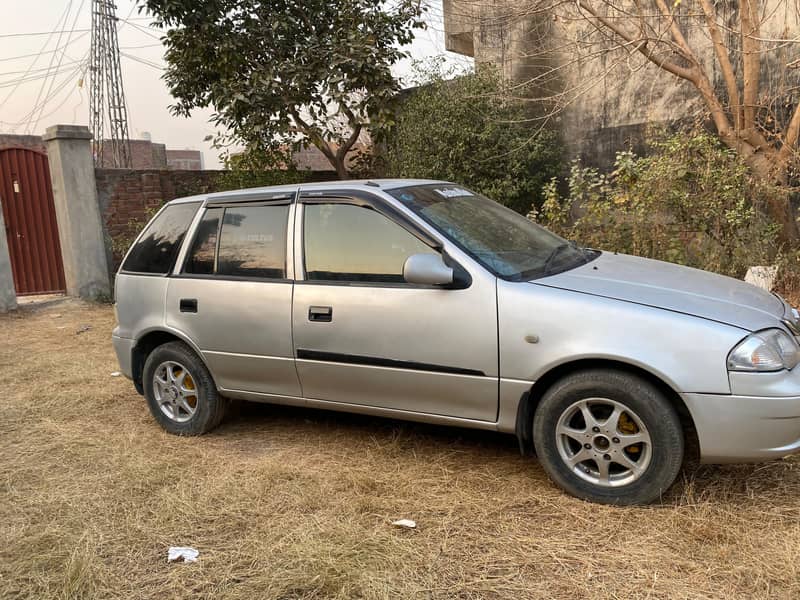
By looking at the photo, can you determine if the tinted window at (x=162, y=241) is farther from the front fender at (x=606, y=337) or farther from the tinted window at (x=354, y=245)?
the front fender at (x=606, y=337)

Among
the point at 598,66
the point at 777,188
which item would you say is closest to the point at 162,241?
the point at 777,188

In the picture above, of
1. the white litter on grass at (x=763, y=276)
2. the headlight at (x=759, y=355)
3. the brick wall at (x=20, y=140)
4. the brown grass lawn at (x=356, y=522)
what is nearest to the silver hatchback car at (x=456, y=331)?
the headlight at (x=759, y=355)

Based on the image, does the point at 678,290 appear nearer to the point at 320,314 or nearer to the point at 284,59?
the point at 320,314

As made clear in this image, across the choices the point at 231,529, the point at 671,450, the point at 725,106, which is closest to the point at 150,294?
the point at 231,529

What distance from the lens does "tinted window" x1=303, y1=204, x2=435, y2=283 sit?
3.84 metres

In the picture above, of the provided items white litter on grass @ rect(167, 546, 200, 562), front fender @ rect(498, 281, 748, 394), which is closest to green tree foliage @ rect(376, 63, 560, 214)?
front fender @ rect(498, 281, 748, 394)

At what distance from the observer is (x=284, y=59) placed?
10.3 metres

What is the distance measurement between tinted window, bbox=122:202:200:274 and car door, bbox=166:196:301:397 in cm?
16

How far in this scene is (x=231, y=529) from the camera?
11.2 ft

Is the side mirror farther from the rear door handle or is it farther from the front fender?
the rear door handle

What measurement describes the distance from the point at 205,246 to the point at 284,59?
6.64 meters

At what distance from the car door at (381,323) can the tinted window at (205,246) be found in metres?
0.73

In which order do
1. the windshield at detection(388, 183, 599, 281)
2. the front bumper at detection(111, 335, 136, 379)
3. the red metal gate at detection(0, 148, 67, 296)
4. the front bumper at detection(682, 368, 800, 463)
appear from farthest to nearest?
the red metal gate at detection(0, 148, 67, 296) → the front bumper at detection(111, 335, 136, 379) → the windshield at detection(388, 183, 599, 281) → the front bumper at detection(682, 368, 800, 463)

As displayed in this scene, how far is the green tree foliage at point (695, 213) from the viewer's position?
6.94 m
